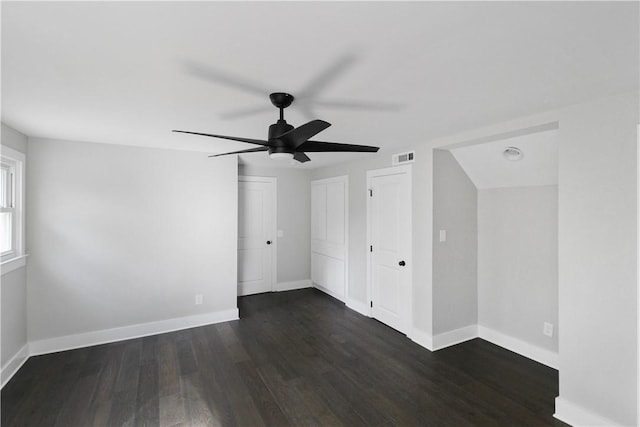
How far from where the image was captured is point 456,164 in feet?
11.6

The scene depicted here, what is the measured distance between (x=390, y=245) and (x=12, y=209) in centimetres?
407

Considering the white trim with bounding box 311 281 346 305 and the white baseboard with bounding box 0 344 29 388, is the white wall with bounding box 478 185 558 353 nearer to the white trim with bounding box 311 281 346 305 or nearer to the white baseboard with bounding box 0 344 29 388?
the white trim with bounding box 311 281 346 305

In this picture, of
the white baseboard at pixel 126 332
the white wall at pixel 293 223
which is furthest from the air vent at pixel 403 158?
the white baseboard at pixel 126 332

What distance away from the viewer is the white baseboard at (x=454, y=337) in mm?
3406

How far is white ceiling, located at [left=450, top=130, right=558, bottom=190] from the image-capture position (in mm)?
2771

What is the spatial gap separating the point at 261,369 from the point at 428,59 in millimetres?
2908

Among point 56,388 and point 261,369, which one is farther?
point 261,369

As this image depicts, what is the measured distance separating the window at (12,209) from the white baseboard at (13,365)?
85cm

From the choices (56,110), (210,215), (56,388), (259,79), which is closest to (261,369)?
(56,388)

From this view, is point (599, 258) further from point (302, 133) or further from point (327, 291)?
point (327, 291)

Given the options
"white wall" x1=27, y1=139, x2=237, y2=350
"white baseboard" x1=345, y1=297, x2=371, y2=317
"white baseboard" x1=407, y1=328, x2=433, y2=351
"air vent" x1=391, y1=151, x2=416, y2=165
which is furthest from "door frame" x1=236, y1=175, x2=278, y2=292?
"white baseboard" x1=407, y1=328, x2=433, y2=351

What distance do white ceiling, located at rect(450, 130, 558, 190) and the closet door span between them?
1892 millimetres

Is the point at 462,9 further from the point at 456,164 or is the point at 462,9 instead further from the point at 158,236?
the point at 158,236

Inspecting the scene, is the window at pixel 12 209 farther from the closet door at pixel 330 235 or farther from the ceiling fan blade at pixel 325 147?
the closet door at pixel 330 235
